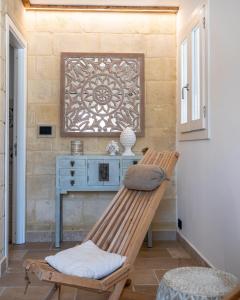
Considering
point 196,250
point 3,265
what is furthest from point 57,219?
point 196,250

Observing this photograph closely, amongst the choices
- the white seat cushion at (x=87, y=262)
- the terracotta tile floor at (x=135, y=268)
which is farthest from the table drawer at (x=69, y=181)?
the white seat cushion at (x=87, y=262)

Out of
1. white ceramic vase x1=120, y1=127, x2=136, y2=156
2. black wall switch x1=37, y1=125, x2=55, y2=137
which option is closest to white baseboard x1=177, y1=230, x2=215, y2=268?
white ceramic vase x1=120, y1=127, x2=136, y2=156

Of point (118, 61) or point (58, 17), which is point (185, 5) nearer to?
point (118, 61)

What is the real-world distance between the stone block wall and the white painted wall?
84 cm

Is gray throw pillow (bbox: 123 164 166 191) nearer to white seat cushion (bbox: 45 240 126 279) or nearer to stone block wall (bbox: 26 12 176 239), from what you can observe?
white seat cushion (bbox: 45 240 126 279)

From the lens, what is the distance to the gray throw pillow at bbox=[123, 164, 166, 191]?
270 cm

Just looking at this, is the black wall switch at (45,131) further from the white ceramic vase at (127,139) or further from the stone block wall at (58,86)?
the white ceramic vase at (127,139)

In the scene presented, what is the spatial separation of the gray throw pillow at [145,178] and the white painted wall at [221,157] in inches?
17.7

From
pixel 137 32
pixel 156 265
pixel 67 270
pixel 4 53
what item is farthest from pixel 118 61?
pixel 67 270

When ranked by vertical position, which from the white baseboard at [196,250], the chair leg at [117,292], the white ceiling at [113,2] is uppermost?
the white ceiling at [113,2]

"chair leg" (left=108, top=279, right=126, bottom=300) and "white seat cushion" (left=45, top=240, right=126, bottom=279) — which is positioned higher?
"white seat cushion" (left=45, top=240, right=126, bottom=279)

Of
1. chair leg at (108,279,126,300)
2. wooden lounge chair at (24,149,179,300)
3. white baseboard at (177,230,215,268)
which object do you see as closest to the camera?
wooden lounge chair at (24,149,179,300)

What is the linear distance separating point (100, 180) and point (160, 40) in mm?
1714

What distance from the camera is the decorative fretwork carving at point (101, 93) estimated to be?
4.06m
